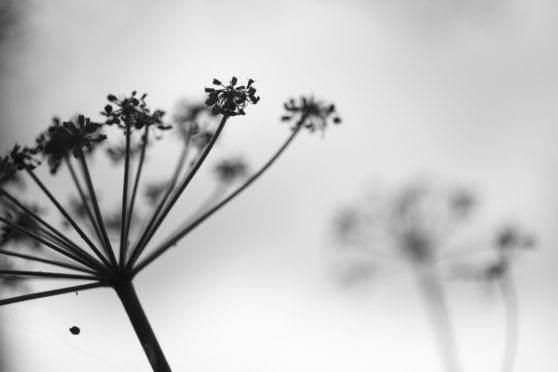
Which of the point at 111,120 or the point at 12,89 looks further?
the point at 12,89

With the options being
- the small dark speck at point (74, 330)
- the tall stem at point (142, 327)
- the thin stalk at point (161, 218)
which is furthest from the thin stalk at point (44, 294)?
the small dark speck at point (74, 330)

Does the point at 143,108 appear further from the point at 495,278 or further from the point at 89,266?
the point at 495,278

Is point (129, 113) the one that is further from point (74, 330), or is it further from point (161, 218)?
point (74, 330)

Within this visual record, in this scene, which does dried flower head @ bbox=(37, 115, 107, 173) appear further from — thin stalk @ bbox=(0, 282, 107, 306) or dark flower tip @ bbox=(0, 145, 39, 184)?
thin stalk @ bbox=(0, 282, 107, 306)

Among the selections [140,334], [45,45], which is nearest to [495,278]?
[140,334]

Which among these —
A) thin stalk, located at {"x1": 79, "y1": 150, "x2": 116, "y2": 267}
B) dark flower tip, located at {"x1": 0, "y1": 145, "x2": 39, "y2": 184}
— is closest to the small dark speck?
thin stalk, located at {"x1": 79, "y1": 150, "x2": 116, "y2": 267}

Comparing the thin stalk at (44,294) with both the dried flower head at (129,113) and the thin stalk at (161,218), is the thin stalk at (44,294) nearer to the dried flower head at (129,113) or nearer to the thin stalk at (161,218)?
the thin stalk at (161,218)

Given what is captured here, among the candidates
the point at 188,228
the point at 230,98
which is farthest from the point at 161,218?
the point at 230,98
